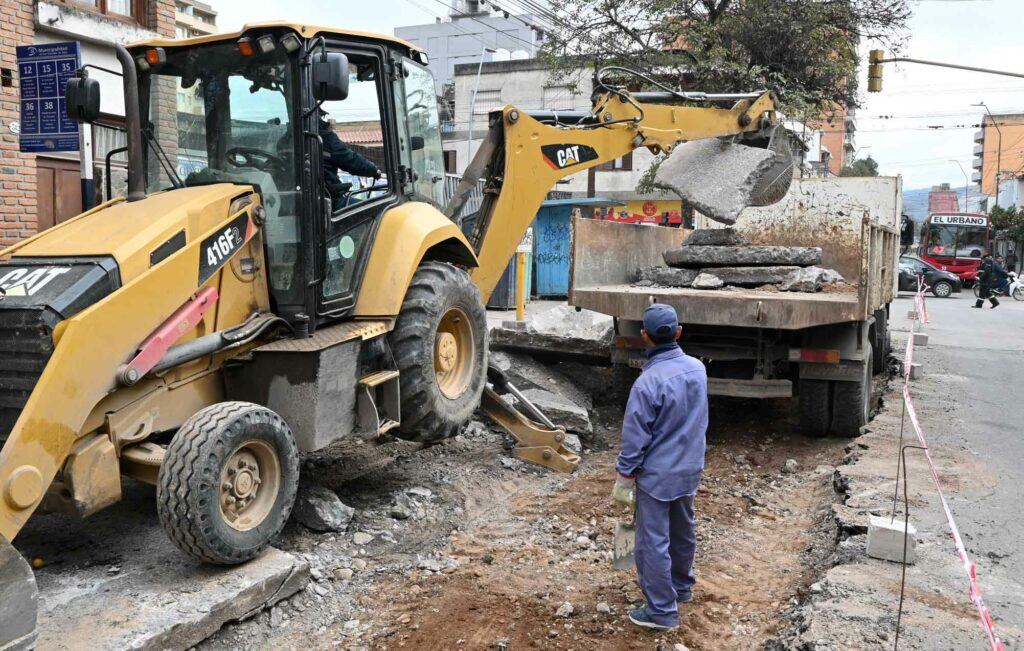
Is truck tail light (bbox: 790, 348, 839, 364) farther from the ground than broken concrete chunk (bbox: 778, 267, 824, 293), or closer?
closer

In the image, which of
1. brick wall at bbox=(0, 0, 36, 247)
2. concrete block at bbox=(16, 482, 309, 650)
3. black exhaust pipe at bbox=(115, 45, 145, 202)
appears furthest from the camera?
brick wall at bbox=(0, 0, 36, 247)

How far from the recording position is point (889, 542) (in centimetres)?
436

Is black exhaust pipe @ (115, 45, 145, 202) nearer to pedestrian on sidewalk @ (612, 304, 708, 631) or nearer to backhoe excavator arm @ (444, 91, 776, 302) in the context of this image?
backhoe excavator arm @ (444, 91, 776, 302)

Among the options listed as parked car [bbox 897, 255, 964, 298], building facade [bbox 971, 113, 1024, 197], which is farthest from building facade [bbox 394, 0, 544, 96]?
building facade [bbox 971, 113, 1024, 197]

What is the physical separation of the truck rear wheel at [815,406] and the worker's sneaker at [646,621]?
387cm

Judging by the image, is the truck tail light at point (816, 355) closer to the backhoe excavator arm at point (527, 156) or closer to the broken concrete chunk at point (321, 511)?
the backhoe excavator arm at point (527, 156)

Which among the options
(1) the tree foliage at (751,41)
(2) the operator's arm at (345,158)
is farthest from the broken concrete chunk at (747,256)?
(1) the tree foliage at (751,41)

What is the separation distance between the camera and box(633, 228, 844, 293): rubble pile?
7691 millimetres

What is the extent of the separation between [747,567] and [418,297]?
2507 mm

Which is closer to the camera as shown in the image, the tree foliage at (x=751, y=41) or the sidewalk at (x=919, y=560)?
the sidewalk at (x=919, y=560)

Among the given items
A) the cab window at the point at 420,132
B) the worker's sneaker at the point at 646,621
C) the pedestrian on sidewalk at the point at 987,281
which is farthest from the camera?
the pedestrian on sidewalk at the point at 987,281

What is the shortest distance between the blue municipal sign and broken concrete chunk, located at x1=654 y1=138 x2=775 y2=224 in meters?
5.49

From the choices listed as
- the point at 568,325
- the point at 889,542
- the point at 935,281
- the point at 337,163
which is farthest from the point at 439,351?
the point at 935,281

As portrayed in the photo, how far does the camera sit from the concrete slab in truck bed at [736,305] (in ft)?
21.6
